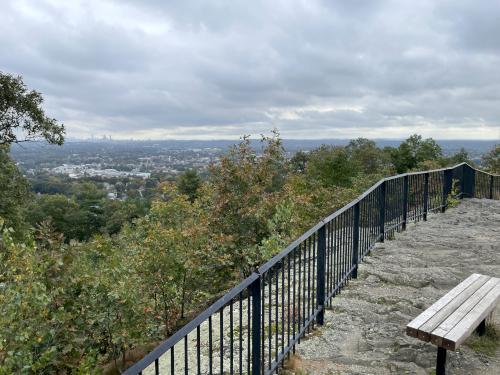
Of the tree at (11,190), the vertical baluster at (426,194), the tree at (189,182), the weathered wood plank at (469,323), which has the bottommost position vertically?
the tree at (189,182)

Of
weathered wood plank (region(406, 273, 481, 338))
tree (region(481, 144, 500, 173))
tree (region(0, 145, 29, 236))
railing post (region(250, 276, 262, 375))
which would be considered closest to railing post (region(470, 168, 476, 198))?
weathered wood plank (region(406, 273, 481, 338))

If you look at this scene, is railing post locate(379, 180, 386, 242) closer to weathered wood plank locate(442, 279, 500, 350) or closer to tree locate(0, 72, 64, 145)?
weathered wood plank locate(442, 279, 500, 350)

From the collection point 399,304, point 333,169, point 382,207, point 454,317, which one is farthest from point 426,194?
point 333,169

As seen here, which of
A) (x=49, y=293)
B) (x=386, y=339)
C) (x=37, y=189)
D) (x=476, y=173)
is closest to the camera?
(x=386, y=339)

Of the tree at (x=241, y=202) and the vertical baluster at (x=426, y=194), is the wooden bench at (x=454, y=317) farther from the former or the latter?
the vertical baluster at (x=426, y=194)

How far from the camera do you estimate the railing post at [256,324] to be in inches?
110

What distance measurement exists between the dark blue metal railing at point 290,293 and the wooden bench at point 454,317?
111 cm

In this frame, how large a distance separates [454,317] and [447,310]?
0.40 feet

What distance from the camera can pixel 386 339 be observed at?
166 inches

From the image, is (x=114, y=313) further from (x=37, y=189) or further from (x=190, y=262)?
(x=37, y=189)

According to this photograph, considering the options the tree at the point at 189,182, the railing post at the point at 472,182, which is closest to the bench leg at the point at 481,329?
the railing post at the point at 472,182

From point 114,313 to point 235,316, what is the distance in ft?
6.09

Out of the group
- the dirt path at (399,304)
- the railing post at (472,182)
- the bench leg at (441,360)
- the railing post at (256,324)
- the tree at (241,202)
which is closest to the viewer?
the railing post at (256,324)

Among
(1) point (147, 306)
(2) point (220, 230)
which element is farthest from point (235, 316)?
(2) point (220, 230)
